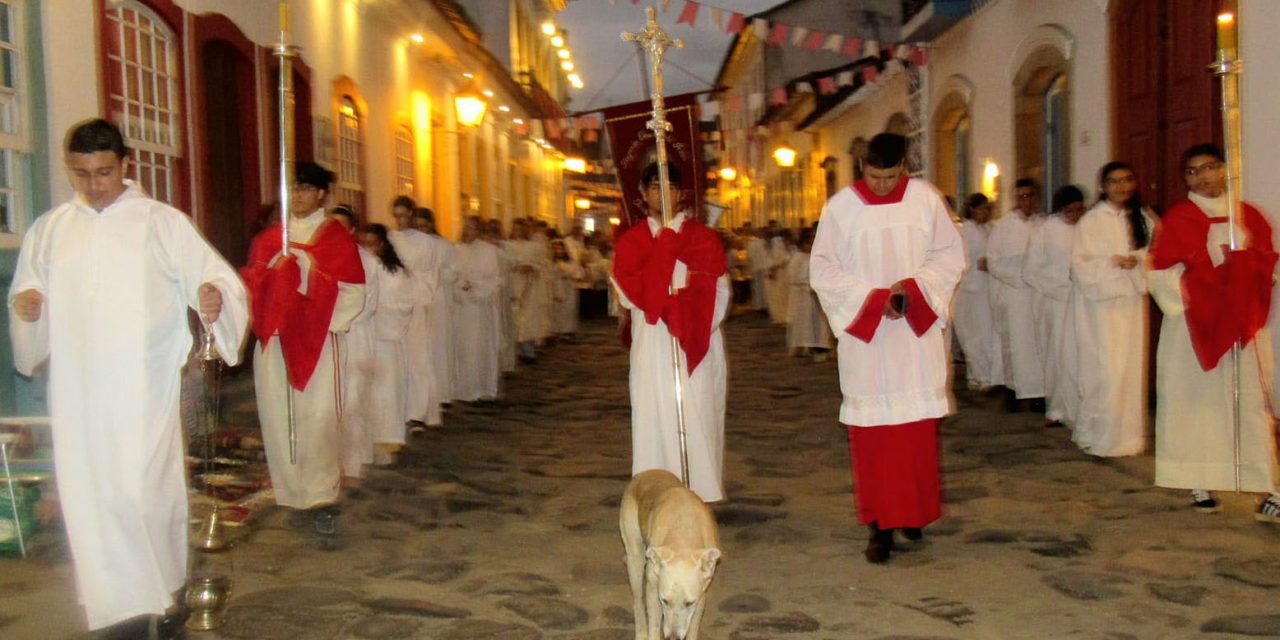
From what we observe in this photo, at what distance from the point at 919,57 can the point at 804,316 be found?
17.6ft

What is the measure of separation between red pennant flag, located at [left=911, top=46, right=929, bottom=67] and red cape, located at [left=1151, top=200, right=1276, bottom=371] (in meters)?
13.7

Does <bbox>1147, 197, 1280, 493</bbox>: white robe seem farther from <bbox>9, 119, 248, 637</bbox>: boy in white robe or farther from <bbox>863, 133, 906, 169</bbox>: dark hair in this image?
<bbox>9, 119, 248, 637</bbox>: boy in white robe

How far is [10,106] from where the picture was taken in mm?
7746

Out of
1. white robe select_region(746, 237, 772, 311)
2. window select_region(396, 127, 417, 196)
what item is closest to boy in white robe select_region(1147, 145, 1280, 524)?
window select_region(396, 127, 417, 196)

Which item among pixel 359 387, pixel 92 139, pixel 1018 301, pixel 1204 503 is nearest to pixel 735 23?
pixel 1018 301

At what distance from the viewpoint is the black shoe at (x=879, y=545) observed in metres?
6.24

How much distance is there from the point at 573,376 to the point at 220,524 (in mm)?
9964

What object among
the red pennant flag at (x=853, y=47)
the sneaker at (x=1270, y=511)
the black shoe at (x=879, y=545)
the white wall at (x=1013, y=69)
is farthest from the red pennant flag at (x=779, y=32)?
the black shoe at (x=879, y=545)

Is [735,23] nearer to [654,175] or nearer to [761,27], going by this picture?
[761,27]

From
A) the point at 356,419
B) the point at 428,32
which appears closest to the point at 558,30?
the point at 428,32

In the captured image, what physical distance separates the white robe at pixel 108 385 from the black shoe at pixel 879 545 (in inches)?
122

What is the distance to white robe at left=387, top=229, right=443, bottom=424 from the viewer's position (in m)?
10.8

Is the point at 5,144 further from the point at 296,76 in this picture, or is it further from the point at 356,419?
the point at 296,76

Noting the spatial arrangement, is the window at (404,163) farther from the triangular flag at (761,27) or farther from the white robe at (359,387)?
the white robe at (359,387)
